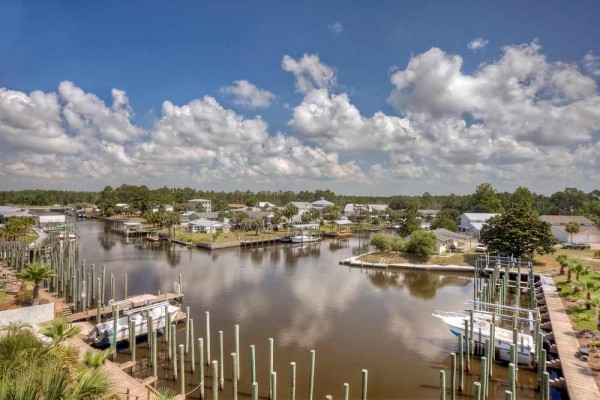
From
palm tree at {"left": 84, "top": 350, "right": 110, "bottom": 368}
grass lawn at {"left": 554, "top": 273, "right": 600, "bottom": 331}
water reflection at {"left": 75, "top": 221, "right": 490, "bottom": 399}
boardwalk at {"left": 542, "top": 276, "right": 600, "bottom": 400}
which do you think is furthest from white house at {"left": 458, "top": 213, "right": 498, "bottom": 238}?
palm tree at {"left": 84, "top": 350, "right": 110, "bottom": 368}

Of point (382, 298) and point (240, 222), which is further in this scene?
point (240, 222)

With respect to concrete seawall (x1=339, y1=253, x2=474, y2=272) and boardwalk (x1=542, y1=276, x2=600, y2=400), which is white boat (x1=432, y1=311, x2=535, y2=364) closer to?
boardwalk (x1=542, y1=276, x2=600, y2=400)

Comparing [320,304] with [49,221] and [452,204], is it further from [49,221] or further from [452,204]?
[452,204]

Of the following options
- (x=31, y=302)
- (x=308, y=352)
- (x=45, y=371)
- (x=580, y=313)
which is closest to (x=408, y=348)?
(x=308, y=352)

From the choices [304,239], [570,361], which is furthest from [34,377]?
[304,239]

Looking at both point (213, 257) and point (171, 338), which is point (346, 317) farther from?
point (213, 257)

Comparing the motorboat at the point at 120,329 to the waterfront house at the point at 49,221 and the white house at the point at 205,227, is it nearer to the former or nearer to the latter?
the white house at the point at 205,227
